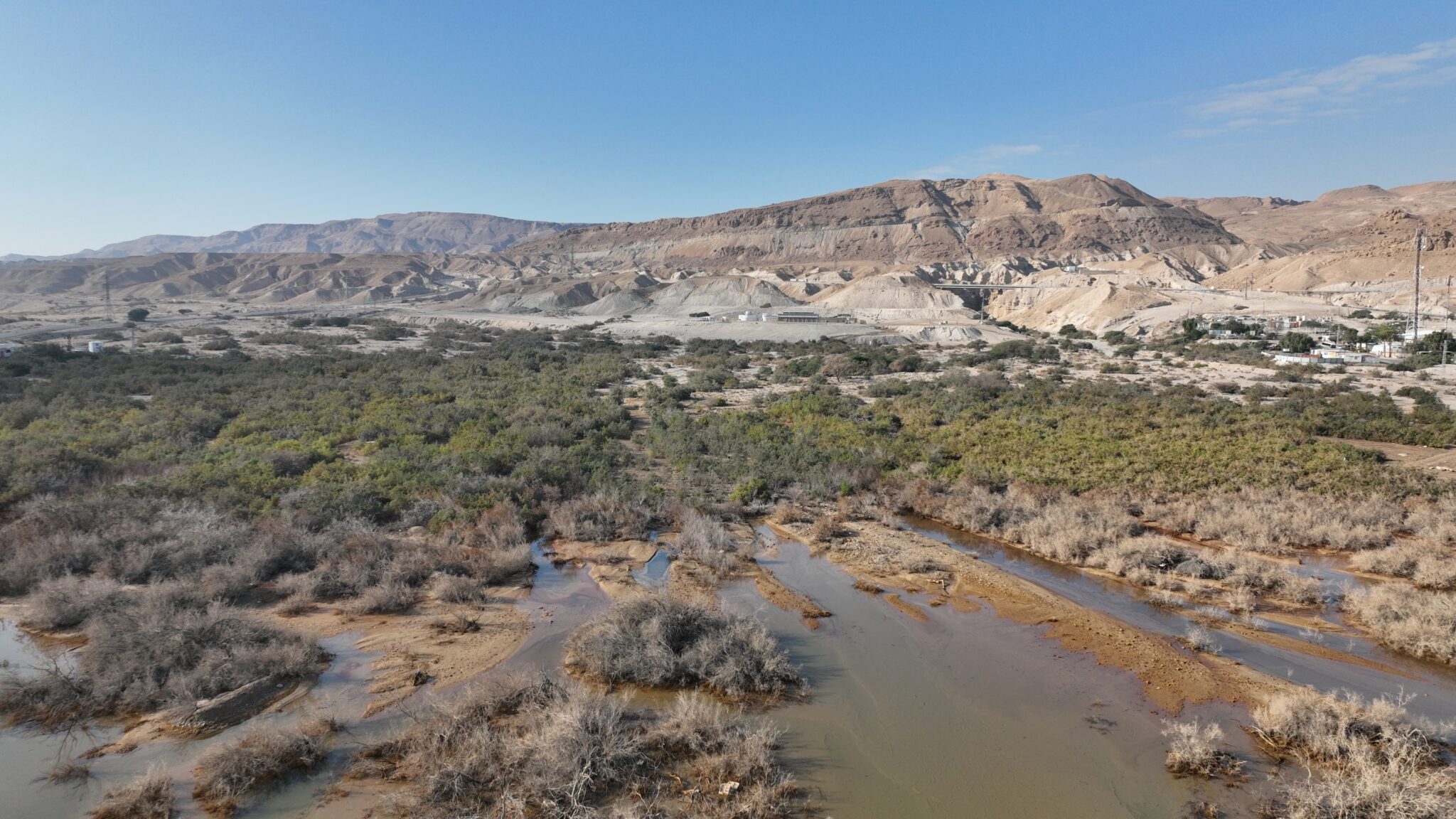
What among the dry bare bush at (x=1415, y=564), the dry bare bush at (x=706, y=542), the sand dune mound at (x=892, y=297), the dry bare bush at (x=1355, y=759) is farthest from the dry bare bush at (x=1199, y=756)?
the sand dune mound at (x=892, y=297)

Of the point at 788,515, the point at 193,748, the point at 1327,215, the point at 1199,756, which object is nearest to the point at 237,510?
the point at 193,748

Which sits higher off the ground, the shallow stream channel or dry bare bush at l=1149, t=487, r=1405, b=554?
dry bare bush at l=1149, t=487, r=1405, b=554

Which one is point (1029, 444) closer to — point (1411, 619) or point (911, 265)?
point (1411, 619)

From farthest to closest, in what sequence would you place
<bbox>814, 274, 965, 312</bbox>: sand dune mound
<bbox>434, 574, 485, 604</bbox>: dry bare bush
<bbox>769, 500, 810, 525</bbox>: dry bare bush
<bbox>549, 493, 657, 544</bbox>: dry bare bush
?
<bbox>814, 274, 965, 312</bbox>: sand dune mound → <bbox>769, 500, 810, 525</bbox>: dry bare bush → <bbox>549, 493, 657, 544</bbox>: dry bare bush → <bbox>434, 574, 485, 604</bbox>: dry bare bush

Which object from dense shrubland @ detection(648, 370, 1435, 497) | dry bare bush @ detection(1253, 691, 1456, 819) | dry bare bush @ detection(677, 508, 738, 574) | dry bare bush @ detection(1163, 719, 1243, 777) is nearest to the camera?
dry bare bush @ detection(1253, 691, 1456, 819)

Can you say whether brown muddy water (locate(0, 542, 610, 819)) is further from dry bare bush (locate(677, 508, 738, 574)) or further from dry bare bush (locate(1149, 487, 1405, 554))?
dry bare bush (locate(1149, 487, 1405, 554))

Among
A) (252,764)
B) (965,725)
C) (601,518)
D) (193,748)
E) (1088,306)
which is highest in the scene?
(1088,306)

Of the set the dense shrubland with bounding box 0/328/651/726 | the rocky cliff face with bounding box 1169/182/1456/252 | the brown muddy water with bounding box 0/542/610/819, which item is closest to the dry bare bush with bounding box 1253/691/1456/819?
the brown muddy water with bounding box 0/542/610/819

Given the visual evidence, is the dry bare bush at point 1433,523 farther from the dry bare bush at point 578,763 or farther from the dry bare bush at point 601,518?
the dry bare bush at point 601,518
